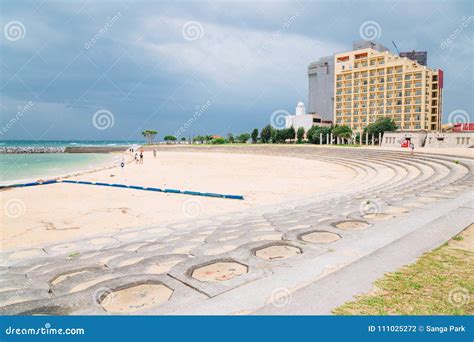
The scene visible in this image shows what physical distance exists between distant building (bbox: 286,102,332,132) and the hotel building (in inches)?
365

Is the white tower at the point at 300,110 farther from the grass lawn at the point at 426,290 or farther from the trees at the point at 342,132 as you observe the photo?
the grass lawn at the point at 426,290

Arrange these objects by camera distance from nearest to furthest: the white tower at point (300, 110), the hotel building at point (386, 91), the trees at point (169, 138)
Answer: the hotel building at point (386, 91) → the white tower at point (300, 110) → the trees at point (169, 138)

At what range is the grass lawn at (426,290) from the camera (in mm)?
3084

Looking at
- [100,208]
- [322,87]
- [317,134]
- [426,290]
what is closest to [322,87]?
[322,87]

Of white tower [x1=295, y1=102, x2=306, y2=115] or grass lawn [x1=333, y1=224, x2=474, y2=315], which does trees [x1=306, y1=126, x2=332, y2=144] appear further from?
grass lawn [x1=333, y1=224, x2=474, y2=315]

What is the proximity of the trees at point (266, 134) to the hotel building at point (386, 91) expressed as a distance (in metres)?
20.5

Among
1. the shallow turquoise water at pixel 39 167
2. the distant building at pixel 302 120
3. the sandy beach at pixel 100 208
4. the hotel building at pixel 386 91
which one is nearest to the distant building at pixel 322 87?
the distant building at pixel 302 120

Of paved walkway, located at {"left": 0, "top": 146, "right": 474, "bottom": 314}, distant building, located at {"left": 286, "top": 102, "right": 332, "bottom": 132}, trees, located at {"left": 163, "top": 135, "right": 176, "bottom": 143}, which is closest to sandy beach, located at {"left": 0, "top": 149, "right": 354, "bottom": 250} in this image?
paved walkway, located at {"left": 0, "top": 146, "right": 474, "bottom": 314}

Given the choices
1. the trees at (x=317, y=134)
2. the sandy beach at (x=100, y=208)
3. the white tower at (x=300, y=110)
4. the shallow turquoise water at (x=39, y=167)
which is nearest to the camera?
the sandy beach at (x=100, y=208)

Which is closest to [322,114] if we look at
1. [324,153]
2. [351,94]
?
[351,94]

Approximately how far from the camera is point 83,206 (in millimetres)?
12562

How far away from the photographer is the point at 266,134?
9731 centimetres

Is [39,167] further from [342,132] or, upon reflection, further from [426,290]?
[342,132]

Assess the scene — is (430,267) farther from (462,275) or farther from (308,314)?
(308,314)
